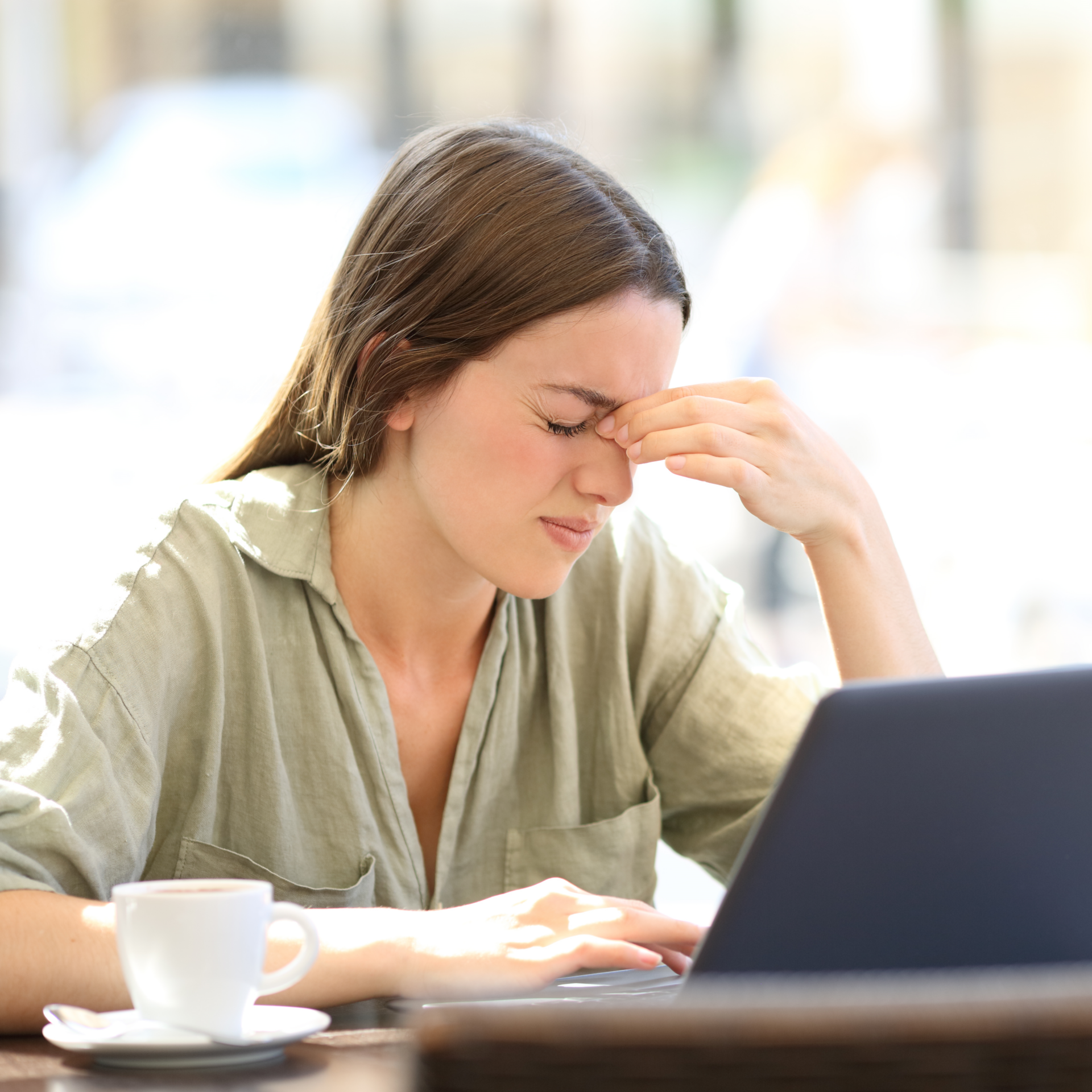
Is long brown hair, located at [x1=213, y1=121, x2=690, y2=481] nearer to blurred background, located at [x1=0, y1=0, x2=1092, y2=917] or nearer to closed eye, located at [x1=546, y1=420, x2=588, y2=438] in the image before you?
closed eye, located at [x1=546, y1=420, x2=588, y2=438]

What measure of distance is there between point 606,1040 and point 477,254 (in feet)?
2.72

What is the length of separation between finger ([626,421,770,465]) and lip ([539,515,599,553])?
68 millimetres

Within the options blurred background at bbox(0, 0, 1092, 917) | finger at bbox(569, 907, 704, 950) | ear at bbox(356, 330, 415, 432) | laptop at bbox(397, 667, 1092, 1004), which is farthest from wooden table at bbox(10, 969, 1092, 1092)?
blurred background at bbox(0, 0, 1092, 917)

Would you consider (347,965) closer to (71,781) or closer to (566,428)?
(71,781)

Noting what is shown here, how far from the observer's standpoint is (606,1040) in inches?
13.8

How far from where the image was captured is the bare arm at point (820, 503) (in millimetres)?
1135

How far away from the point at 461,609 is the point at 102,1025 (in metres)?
0.59

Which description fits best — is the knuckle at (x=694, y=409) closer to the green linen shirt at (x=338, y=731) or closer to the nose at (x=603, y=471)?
the nose at (x=603, y=471)

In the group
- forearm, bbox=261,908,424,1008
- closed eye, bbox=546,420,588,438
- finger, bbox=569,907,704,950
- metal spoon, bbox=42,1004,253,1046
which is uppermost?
closed eye, bbox=546,420,588,438

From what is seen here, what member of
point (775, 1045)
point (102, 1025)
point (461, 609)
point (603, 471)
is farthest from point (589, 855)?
point (775, 1045)

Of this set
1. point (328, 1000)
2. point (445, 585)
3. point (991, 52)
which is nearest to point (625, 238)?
point (445, 585)

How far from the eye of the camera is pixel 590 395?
1089mm

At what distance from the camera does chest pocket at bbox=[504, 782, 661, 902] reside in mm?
1225

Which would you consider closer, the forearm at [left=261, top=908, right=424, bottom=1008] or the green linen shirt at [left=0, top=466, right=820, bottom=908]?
the forearm at [left=261, top=908, right=424, bottom=1008]
